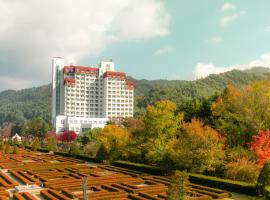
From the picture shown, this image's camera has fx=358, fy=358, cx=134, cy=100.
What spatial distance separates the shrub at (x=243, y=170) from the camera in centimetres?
2547

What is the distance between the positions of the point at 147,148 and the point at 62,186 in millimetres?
12007

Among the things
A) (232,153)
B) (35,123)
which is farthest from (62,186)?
(35,123)

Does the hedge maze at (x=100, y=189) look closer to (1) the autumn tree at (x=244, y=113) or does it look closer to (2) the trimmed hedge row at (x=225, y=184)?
(2) the trimmed hedge row at (x=225, y=184)

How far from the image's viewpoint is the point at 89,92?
13875cm

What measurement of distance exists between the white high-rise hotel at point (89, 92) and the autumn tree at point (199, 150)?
107 metres

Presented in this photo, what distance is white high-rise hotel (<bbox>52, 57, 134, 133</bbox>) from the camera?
13488cm

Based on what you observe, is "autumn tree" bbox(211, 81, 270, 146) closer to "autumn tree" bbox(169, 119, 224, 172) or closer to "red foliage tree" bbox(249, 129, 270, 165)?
"autumn tree" bbox(169, 119, 224, 172)

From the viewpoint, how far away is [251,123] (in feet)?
106

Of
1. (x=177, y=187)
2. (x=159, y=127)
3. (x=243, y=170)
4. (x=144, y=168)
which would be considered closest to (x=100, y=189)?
(x=177, y=187)

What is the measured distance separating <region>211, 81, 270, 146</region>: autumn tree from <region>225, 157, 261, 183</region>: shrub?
5.86 meters

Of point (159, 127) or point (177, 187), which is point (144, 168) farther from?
point (177, 187)

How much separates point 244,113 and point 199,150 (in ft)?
24.1

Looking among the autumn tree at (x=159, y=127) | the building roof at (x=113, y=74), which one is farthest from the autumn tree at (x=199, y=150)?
the building roof at (x=113, y=74)

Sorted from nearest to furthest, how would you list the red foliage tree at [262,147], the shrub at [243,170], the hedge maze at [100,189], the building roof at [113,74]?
the hedge maze at [100,189]
the shrub at [243,170]
the red foliage tree at [262,147]
the building roof at [113,74]
